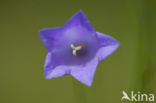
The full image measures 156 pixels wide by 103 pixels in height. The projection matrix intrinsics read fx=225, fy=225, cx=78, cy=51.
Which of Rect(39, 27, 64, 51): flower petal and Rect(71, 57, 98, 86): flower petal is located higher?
Rect(39, 27, 64, 51): flower petal

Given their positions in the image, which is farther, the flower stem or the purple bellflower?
the flower stem

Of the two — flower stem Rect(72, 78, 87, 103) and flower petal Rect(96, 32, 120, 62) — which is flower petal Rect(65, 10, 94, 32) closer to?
flower petal Rect(96, 32, 120, 62)

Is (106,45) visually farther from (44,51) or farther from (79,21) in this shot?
(44,51)

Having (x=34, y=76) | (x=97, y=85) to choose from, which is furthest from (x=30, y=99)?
(x=97, y=85)

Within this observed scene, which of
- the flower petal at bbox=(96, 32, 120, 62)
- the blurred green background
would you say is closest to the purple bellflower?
the flower petal at bbox=(96, 32, 120, 62)

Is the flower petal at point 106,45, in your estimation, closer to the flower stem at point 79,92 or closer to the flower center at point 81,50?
the flower center at point 81,50

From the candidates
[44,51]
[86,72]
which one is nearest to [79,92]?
[44,51]
